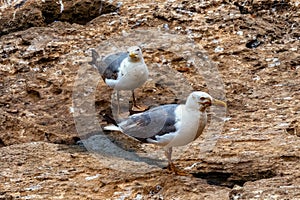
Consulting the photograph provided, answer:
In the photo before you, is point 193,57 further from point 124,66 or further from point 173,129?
point 173,129

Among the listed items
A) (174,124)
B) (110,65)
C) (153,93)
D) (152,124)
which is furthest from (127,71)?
(174,124)

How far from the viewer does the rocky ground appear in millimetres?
5777

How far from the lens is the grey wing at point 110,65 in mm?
7613

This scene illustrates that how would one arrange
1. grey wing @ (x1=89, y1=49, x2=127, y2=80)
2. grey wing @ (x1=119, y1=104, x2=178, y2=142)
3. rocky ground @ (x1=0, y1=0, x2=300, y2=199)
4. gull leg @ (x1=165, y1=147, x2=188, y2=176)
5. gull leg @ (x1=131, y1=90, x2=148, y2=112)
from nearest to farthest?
rocky ground @ (x1=0, y1=0, x2=300, y2=199) < gull leg @ (x1=165, y1=147, x2=188, y2=176) < grey wing @ (x1=119, y1=104, x2=178, y2=142) < gull leg @ (x1=131, y1=90, x2=148, y2=112) < grey wing @ (x1=89, y1=49, x2=127, y2=80)

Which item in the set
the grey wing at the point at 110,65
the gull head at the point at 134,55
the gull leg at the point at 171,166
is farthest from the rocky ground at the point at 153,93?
the gull head at the point at 134,55

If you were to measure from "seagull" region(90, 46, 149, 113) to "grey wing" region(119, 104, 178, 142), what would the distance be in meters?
1.12

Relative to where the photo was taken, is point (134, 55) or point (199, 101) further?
point (134, 55)

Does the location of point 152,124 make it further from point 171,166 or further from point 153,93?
point 153,93

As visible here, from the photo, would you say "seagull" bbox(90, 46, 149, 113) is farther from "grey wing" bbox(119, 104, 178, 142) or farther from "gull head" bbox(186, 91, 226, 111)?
"gull head" bbox(186, 91, 226, 111)

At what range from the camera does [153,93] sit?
25.5 feet

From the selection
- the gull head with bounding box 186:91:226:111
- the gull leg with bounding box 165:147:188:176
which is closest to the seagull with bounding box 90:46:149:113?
the gull leg with bounding box 165:147:188:176

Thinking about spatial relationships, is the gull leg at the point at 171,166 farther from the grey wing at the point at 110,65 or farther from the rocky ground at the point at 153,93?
the grey wing at the point at 110,65

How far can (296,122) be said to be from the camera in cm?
646

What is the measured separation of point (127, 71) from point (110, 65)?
39cm
